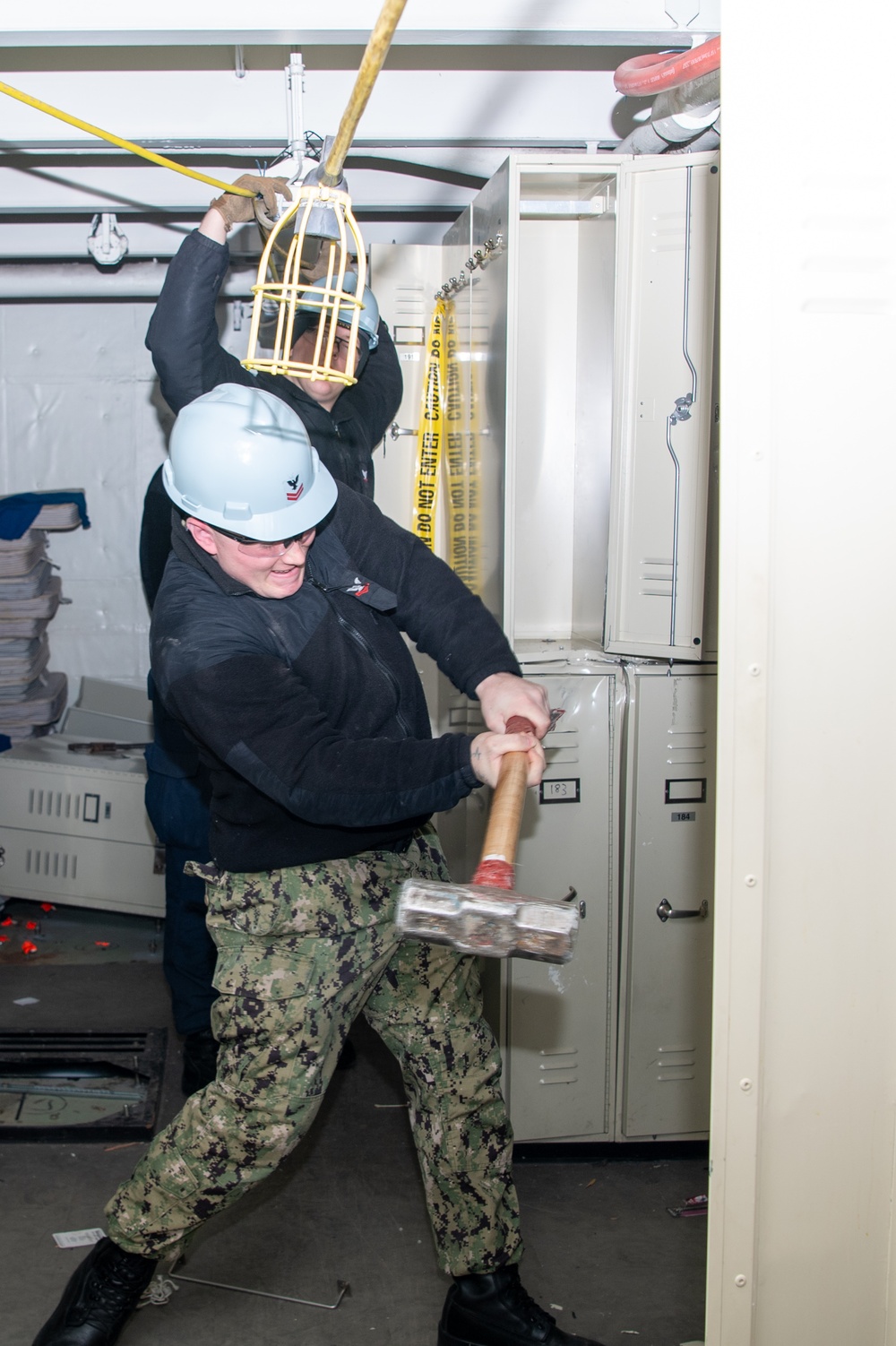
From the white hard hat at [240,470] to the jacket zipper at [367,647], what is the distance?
6.3 inches

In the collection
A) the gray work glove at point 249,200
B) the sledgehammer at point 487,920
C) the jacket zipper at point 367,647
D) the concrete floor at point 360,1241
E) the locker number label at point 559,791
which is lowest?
the concrete floor at point 360,1241

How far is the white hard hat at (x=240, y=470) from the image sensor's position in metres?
1.72

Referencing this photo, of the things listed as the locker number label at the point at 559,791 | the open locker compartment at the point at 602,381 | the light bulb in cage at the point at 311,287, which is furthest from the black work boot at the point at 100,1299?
the light bulb in cage at the point at 311,287

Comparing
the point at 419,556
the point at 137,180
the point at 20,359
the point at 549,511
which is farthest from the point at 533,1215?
the point at 20,359

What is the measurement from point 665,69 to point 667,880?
→ 66.4 inches

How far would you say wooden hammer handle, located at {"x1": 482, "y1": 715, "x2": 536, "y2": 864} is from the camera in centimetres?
147

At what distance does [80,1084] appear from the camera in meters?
2.94

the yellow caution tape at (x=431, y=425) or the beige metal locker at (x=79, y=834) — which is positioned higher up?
the yellow caution tape at (x=431, y=425)

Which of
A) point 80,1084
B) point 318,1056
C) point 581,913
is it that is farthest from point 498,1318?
point 80,1084

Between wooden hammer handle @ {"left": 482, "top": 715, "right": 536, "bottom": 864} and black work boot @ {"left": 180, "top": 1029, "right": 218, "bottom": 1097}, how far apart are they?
Result: 1581mm

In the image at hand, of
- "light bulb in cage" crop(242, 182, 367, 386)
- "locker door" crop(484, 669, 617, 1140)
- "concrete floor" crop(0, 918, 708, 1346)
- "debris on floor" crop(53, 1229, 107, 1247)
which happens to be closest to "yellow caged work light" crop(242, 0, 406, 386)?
"light bulb in cage" crop(242, 182, 367, 386)

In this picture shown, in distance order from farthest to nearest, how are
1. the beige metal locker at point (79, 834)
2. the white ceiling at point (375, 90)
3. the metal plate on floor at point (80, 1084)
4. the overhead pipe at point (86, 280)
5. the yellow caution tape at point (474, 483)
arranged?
the beige metal locker at point (79, 834) → the overhead pipe at point (86, 280) → the yellow caution tape at point (474, 483) → the metal plate on floor at point (80, 1084) → the white ceiling at point (375, 90)

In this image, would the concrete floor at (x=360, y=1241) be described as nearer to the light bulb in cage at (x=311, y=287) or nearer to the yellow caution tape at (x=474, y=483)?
the yellow caution tape at (x=474, y=483)

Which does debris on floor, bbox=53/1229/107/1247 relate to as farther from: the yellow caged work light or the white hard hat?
the yellow caged work light
